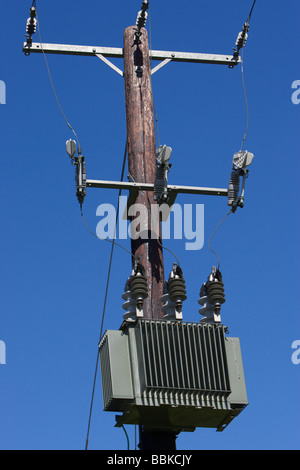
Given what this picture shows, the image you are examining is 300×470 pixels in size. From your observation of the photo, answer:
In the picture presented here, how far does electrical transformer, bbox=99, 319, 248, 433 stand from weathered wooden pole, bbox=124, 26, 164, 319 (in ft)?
1.63

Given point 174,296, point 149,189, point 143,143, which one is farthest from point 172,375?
point 143,143

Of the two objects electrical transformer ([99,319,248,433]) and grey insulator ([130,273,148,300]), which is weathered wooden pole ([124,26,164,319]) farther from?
electrical transformer ([99,319,248,433])

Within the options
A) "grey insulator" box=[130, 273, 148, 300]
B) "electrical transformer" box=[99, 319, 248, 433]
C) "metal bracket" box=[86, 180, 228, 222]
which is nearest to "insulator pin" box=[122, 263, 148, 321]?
"grey insulator" box=[130, 273, 148, 300]

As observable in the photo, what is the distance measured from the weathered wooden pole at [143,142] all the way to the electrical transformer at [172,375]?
496 mm

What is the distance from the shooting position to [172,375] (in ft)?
36.3

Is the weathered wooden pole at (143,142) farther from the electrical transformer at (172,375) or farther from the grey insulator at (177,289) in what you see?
the electrical transformer at (172,375)

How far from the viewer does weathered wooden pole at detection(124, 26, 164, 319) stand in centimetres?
1195

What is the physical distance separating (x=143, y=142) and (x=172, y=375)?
294 centimetres

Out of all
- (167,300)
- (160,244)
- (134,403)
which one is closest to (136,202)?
(160,244)

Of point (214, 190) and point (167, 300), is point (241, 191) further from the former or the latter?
point (167, 300)

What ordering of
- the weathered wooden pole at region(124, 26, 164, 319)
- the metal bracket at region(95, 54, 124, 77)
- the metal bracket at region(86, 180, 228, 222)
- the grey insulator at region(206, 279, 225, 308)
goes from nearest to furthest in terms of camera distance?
the grey insulator at region(206, 279, 225, 308)
the weathered wooden pole at region(124, 26, 164, 319)
the metal bracket at region(86, 180, 228, 222)
the metal bracket at region(95, 54, 124, 77)

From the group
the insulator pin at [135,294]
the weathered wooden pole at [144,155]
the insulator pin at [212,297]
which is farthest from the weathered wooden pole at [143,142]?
the insulator pin at [212,297]

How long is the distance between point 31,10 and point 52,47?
529 millimetres
